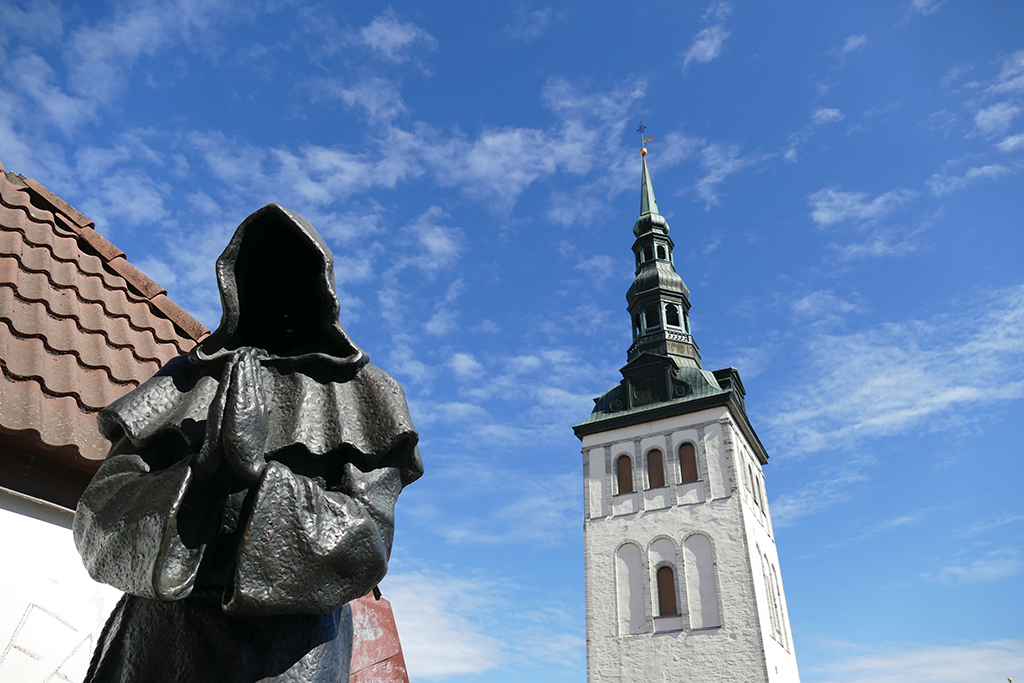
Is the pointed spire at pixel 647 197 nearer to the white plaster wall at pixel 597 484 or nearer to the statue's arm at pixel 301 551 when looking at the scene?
the white plaster wall at pixel 597 484

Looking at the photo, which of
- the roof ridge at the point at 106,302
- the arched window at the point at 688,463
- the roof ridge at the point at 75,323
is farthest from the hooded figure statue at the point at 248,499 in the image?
the arched window at the point at 688,463

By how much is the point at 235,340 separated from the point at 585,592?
31.2 m

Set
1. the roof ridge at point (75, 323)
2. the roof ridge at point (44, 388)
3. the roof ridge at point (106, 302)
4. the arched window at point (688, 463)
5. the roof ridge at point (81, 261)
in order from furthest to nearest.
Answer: the arched window at point (688, 463) < the roof ridge at point (81, 261) < the roof ridge at point (106, 302) < the roof ridge at point (75, 323) < the roof ridge at point (44, 388)

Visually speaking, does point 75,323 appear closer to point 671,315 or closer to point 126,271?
point 126,271

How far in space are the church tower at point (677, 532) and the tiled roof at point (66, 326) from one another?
27229 mm

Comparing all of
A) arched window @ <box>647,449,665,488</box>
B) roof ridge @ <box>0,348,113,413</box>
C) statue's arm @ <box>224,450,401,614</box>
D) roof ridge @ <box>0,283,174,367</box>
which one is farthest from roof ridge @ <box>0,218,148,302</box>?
arched window @ <box>647,449,665,488</box>

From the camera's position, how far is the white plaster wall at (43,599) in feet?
11.4

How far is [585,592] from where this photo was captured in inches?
1222

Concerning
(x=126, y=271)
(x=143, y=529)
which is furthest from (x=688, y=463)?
(x=143, y=529)

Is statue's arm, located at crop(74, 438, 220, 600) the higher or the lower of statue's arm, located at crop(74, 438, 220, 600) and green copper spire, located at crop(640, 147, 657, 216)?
the lower

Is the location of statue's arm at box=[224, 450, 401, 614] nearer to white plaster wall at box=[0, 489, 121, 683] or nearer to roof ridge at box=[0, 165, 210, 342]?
white plaster wall at box=[0, 489, 121, 683]

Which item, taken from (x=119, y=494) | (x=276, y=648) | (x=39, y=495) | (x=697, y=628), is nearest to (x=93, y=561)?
(x=119, y=494)

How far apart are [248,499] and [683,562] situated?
30559 mm

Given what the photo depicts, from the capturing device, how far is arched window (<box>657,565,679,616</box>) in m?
29.4
